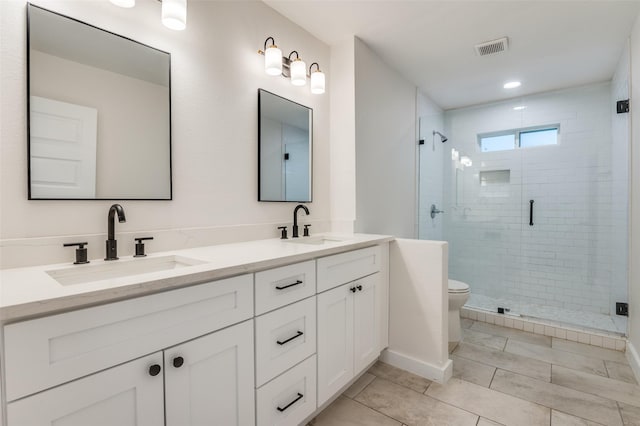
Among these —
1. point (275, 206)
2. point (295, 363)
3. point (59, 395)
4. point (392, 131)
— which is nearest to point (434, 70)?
point (392, 131)

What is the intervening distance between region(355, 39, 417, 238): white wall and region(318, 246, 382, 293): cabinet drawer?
0.49m

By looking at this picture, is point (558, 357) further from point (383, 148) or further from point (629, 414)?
point (383, 148)

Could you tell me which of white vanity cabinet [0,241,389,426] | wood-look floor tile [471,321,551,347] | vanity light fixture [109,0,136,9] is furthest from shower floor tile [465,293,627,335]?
vanity light fixture [109,0,136,9]

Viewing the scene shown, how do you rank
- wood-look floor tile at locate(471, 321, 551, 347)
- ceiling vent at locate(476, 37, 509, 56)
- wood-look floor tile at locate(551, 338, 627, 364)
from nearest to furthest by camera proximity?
wood-look floor tile at locate(551, 338, 627, 364) → ceiling vent at locate(476, 37, 509, 56) → wood-look floor tile at locate(471, 321, 551, 347)

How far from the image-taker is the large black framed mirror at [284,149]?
1.94 metres

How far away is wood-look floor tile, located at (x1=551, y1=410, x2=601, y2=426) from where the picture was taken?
5.09 ft

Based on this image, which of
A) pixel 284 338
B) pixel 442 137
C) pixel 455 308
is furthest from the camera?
pixel 442 137

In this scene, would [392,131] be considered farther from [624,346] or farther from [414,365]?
[624,346]

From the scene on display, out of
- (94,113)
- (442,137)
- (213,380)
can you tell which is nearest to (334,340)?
(213,380)

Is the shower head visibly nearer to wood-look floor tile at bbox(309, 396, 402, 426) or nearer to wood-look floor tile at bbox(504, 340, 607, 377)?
wood-look floor tile at bbox(504, 340, 607, 377)

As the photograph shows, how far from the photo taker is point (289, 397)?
133cm

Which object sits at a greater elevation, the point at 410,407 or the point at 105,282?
the point at 105,282

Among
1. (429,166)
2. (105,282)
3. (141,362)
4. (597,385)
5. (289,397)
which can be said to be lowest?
(597,385)

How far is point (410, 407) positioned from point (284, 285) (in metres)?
1.07
